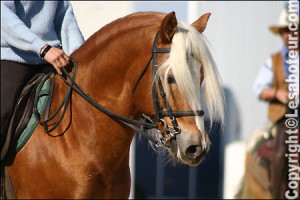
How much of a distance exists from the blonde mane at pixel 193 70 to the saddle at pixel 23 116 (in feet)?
2.63

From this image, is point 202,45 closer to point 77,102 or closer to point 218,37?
point 77,102

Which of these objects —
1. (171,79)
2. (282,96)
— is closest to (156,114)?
(171,79)

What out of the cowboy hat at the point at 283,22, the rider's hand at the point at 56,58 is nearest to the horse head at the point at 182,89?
the rider's hand at the point at 56,58

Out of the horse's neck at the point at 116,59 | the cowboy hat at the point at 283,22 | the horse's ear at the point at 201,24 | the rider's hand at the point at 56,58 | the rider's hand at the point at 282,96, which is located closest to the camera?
the horse's neck at the point at 116,59

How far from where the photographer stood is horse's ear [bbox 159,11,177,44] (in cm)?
343

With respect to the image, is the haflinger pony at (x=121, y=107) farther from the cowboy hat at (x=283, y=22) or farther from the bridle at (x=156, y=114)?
the cowboy hat at (x=283, y=22)

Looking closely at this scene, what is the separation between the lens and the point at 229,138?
744cm

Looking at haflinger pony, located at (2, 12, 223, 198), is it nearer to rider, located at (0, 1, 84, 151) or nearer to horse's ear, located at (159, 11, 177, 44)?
horse's ear, located at (159, 11, 177, 44)

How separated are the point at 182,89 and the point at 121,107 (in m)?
0.43

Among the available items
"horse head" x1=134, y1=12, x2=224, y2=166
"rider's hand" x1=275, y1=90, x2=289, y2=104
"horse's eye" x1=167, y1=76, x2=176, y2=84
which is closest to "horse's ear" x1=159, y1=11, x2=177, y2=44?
"horse head" x1=134, y1=12, x2=224, y2=166

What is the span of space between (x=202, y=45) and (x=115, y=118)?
1.99 feet

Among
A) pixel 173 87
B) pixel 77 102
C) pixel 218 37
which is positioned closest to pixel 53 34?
pixel 77 102

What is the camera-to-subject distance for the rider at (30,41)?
385cm

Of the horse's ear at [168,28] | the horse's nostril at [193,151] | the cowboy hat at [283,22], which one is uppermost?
the cowboy hat at [283,22]
